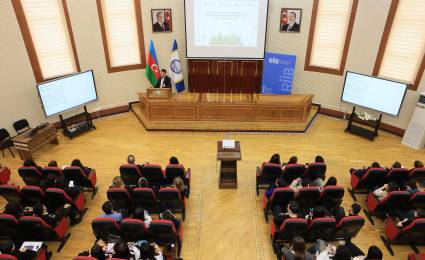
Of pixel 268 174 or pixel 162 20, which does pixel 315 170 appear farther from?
pixel 162 20

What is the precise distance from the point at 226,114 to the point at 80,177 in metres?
4.98

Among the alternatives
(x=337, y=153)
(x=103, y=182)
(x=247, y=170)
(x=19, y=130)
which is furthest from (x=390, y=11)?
(x=19, y=130)

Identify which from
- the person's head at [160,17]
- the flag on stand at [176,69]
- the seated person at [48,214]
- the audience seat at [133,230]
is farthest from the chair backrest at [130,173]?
the person's head at [160,17]

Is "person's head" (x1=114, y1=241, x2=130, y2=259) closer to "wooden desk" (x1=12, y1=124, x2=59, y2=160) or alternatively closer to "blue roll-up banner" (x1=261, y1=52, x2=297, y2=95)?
"wooden desk" (x1=12, y1=124, x2=59, y2=160)

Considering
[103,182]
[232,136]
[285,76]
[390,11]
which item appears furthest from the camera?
[285,76]

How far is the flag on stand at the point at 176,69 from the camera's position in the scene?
1069 cm

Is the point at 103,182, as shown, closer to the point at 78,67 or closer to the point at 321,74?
the point at 78,67

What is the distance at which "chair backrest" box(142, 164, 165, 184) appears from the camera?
6.73 meters

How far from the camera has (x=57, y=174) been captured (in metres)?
6.83

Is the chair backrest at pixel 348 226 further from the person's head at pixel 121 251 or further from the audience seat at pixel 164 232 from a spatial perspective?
the person's head at pixel 121 251

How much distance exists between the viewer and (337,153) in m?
9.02

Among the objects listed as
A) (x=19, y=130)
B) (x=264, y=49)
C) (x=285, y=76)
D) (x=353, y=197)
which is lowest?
(x=353, y=197)

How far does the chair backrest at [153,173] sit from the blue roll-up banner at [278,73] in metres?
5.54

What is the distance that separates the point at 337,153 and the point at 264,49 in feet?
13.8
